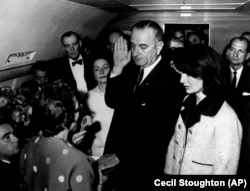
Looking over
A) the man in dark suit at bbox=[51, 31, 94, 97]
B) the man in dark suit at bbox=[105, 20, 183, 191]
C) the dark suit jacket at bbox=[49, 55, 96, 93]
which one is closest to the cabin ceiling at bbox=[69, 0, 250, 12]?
the man in dark suit at bbox=[51, 31, 94, 97]

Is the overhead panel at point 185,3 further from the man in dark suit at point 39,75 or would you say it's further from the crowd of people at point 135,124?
the man in dark suit at point 39,75

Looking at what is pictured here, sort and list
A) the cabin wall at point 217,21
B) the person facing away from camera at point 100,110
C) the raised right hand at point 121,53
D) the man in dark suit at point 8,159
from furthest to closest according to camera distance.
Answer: the cabin wall at point 217,21
the person facing away from camera at point 100,110
the raised right hand at point 121,53
the man in dark suit at point 8,159

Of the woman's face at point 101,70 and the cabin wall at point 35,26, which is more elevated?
the cabin wall at point 35,26

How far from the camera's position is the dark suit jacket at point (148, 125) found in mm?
2371

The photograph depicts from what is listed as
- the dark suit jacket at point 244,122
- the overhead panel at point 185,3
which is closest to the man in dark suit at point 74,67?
the overhead panel at point 185,3

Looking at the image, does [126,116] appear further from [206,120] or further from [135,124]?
[206,120]

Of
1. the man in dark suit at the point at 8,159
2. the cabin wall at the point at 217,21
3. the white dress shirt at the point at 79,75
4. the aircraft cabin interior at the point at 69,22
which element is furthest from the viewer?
the cabin wall at the point at 217,21

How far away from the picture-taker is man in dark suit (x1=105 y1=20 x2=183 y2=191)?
2.38m

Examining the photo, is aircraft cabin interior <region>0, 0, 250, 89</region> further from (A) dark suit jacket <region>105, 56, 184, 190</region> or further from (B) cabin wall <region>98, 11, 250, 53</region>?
(A) dark suit jacket <region>105, 56, 184, 190</region>

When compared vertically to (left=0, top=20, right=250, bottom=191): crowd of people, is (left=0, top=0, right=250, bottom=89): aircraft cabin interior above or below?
above

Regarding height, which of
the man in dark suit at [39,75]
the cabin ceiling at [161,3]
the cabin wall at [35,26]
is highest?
the cabin ceiling at [161,3]

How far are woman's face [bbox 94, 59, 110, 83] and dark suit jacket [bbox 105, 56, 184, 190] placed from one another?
0.74m

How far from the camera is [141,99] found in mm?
2430

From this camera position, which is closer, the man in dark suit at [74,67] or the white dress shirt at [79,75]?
the man in dark suit at [74,67]
